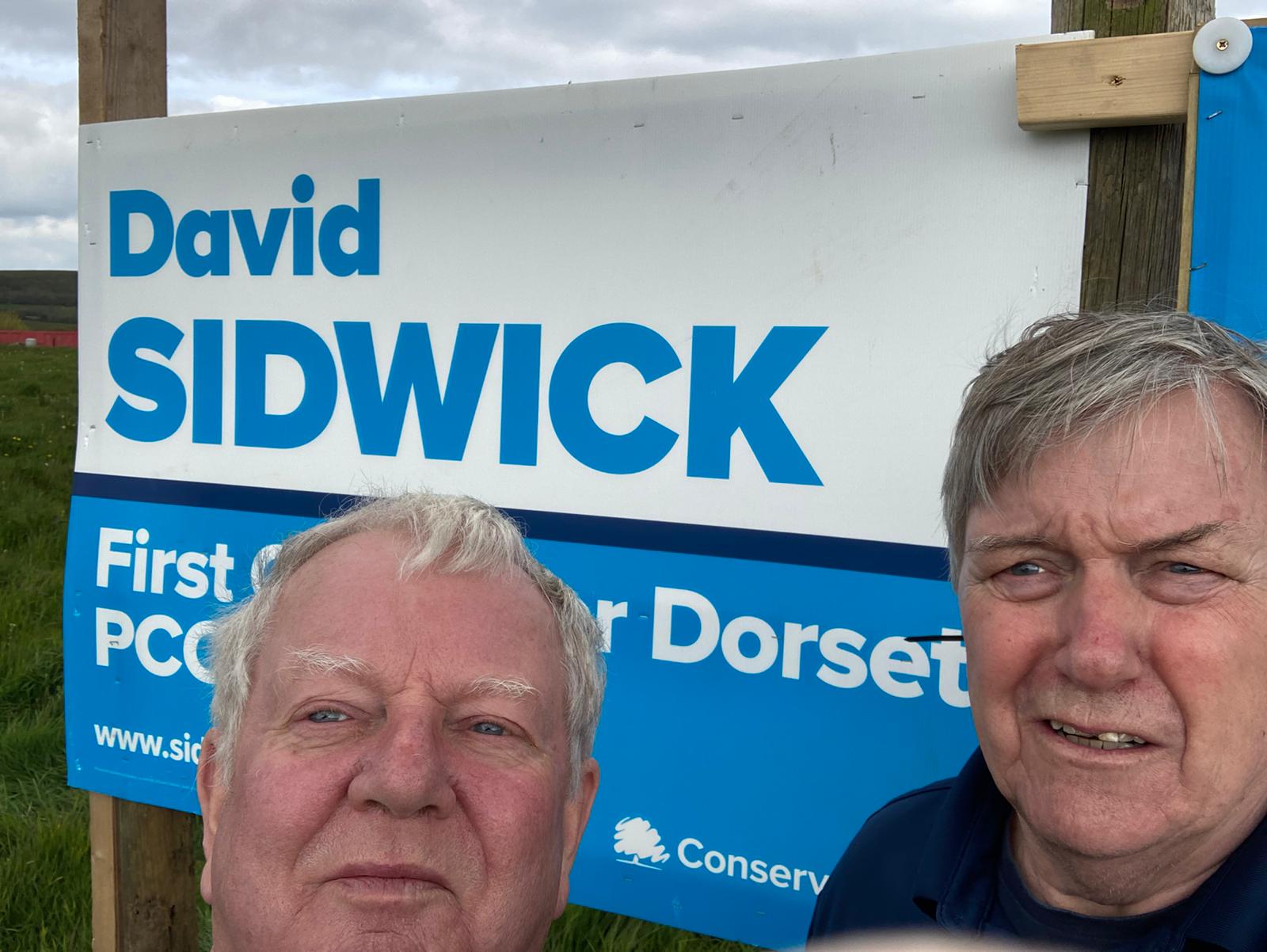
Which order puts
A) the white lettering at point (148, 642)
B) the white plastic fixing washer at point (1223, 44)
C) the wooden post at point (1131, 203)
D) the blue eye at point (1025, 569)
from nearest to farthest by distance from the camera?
the blue eye at point (1025, 569), the white plastic fixing washer at point (1223, 44), the wooden post at point (1131, 203), the white lettering at point (148, 642)

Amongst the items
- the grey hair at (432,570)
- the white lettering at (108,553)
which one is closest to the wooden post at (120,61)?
the white lettering at (108,553)

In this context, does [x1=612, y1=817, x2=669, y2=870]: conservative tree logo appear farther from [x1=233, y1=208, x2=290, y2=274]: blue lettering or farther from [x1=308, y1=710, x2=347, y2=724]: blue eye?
[x1=233, y1=208, x2=290, y2=274]: blue lettering

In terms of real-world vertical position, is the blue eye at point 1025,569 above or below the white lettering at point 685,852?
above

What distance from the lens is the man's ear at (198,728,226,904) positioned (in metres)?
1.59

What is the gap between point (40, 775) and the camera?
452 centimetres

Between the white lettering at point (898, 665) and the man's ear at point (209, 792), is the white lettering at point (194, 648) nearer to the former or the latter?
the man's ear at point (209, 792)

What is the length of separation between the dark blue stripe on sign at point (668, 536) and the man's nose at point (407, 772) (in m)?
0.90

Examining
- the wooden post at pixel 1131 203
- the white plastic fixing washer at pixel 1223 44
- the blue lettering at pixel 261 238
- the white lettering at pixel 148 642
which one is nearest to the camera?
the white plastic fixing washer at pixel 1223 44

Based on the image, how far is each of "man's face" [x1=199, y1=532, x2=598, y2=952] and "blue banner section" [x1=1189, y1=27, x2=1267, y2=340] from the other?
1.20 m

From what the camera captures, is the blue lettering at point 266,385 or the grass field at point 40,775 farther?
the grass field at point 40,775

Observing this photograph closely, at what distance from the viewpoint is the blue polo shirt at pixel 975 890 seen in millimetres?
1235

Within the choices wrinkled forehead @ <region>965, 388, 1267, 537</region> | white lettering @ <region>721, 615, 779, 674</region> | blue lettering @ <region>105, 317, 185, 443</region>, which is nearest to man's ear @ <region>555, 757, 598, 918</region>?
white lettering @ <region>721, 615, 779, 674</region>

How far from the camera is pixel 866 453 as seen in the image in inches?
84.0

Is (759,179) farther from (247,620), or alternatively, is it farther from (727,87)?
(247,620)
